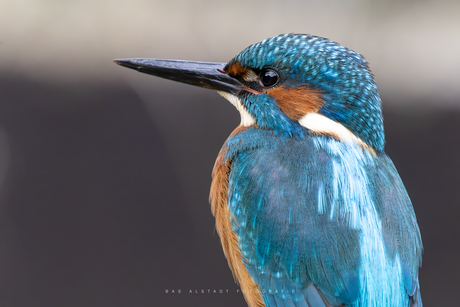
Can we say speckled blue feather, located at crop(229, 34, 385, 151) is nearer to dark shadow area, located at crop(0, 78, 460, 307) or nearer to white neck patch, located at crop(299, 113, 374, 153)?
white neck patch, located at crop(299, 113, 374, 153)

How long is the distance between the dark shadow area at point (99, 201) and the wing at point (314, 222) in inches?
37.3

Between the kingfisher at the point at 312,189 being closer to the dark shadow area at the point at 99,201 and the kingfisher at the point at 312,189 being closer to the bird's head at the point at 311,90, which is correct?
the bird's head at the point at 311,90

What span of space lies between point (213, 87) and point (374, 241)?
0.55 m

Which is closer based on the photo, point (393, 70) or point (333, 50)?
point (333, 50)

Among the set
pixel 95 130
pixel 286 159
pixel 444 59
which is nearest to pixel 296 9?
pixel 444 59

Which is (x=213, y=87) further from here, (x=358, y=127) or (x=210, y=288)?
(x=210, y=288)

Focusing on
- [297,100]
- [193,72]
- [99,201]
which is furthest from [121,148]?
[297,100]

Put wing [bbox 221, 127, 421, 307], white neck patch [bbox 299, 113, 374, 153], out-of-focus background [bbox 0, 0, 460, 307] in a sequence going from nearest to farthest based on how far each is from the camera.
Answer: wing [bbox 221, 127, 421, 307]
white neck patch [bbox 299, 113, 374, 153]
out-of-focus background [bbox 0, 0, 460, 307]

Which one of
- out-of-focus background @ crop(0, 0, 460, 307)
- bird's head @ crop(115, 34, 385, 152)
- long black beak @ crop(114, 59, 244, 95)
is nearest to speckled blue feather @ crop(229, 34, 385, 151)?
bird's head @ crop(115, 34, 385, 152)

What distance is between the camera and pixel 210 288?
1957 millimetres

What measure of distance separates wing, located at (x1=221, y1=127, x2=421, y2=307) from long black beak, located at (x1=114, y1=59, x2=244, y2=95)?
0.63 feet

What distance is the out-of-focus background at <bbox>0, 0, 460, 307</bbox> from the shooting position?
1920 mm

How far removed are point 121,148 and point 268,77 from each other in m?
1.10

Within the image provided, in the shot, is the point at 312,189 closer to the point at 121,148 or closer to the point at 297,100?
the point at 297,100
